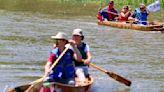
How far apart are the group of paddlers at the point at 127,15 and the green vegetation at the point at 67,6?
3599mm

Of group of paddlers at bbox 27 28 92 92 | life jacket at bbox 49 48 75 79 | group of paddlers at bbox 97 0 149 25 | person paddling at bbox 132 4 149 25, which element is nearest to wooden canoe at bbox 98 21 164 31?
group of paddlers at bbox 97 0 149 25

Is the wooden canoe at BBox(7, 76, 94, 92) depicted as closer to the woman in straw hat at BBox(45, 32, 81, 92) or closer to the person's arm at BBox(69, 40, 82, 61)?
the woman in straw hat at BBox(45, 32, 81, 92)

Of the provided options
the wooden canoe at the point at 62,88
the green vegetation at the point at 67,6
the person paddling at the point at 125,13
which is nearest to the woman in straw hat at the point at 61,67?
the wooden canoe at the point at 62,88

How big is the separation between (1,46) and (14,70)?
4.15 metres

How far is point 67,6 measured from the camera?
36.3 m

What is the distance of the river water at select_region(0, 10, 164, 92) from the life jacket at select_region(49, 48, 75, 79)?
1.88 meters

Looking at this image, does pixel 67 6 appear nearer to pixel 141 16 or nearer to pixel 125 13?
pixel 125 13

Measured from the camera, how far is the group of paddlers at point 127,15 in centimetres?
2492

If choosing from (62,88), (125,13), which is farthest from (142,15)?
(62,88)

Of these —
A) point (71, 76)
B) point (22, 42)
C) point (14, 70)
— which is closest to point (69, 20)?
point (22, 42)

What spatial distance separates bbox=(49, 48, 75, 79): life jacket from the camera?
395 inches

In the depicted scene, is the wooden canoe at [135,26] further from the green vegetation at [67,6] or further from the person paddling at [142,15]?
the green vegetation at [67,6]

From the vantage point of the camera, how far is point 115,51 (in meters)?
17.9

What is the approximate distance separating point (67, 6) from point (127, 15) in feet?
37.0
